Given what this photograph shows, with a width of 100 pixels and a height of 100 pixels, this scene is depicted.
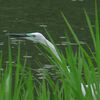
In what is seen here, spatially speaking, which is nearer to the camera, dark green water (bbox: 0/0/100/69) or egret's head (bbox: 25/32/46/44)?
egret's head (bbox: 25/32/46/44)

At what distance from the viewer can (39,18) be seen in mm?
22219

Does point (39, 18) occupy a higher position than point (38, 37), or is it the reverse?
point (39, 18)

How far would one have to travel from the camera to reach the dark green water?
18.0 metres

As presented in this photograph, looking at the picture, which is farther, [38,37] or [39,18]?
[39,18]

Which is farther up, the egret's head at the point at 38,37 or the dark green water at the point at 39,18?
the dark green water at the point at 39,18

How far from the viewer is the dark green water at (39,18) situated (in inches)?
708

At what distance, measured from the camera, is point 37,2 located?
88.2ft

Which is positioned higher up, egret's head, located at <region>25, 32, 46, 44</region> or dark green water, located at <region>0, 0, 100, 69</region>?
dark green water, located at <region>0, 0, 100, 69</region>

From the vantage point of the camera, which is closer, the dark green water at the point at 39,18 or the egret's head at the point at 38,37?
the egret's head at the point at 38,37

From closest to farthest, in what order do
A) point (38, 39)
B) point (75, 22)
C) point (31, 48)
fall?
point (38, 39) < point (31, 48) < point (75, 22)

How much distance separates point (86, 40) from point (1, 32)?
9.86ft

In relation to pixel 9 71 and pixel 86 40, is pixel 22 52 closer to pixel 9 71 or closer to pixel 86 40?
pixel 86 40

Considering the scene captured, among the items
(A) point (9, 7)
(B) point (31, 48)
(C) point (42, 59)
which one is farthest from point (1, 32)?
(A) point (9, 7)

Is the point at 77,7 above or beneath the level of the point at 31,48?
above
